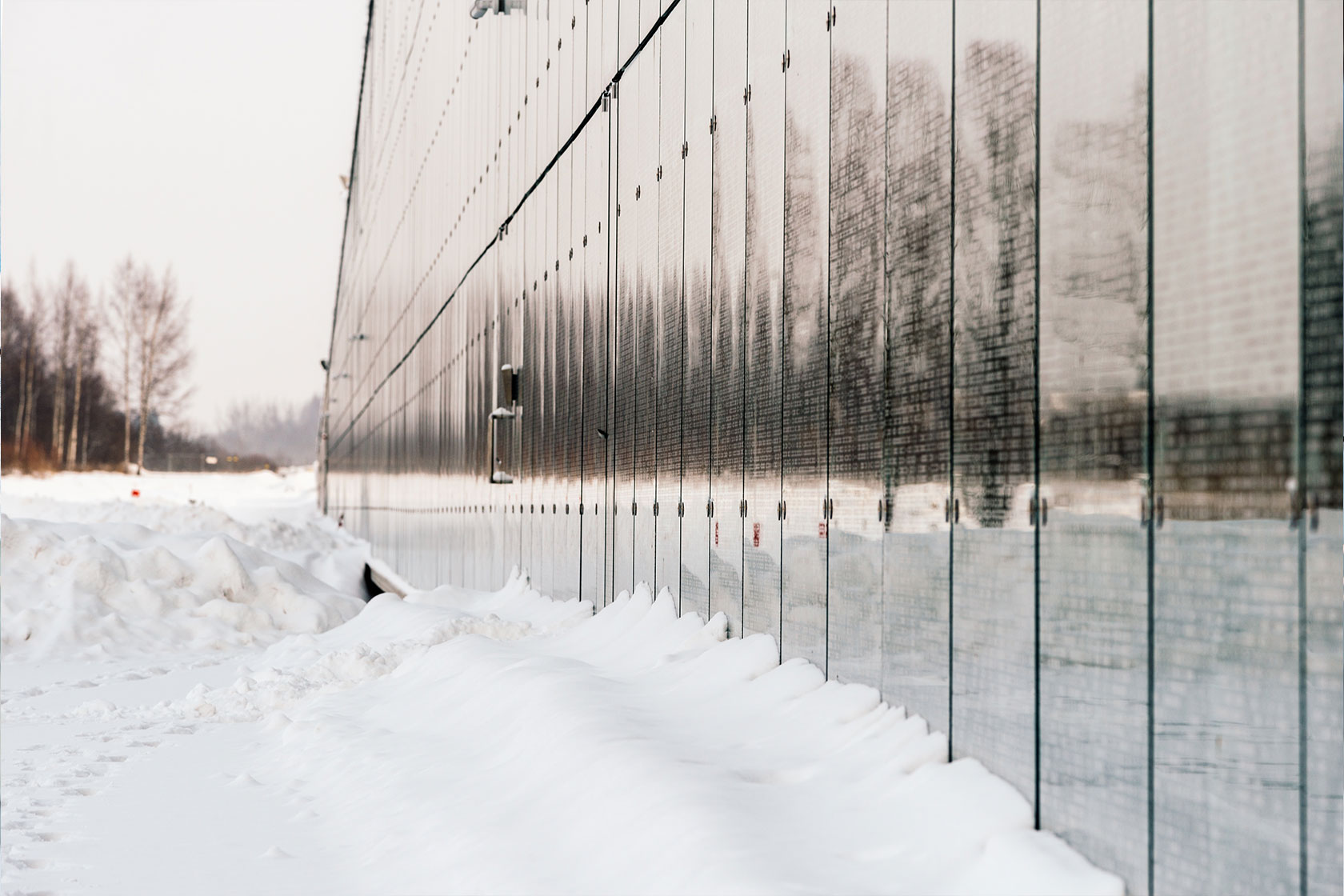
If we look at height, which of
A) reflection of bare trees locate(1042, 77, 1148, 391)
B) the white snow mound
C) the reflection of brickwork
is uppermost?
reflection of bare trees locate(1042, 77, 1148, 391)

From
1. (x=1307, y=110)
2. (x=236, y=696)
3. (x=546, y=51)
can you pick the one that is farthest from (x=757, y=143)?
(x=546, y=51)

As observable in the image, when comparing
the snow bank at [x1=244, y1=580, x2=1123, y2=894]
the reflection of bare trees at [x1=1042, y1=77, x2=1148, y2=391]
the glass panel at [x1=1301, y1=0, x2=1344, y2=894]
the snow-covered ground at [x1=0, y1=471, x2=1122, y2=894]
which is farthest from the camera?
the snow-covered ground at [x1=0, y1=471, x2=1122, y2=894]

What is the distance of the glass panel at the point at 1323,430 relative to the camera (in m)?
3.77

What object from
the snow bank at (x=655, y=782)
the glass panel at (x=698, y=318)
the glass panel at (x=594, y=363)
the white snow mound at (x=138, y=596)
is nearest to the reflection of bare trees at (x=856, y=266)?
the snow bank at (x=655, y=782)

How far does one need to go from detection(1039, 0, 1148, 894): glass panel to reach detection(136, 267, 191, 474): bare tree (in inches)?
3184

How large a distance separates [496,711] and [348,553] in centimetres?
2989

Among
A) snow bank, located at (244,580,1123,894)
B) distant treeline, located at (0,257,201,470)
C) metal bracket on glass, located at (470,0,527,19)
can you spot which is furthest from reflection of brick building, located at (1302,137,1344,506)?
distant treeline, located at (0,257,201,470)

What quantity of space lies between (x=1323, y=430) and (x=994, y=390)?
1.96 metres

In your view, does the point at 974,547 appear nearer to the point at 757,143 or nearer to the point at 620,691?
the point at 620,691

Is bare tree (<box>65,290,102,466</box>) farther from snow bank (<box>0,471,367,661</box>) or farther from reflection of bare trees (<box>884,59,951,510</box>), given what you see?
reflection of bare trees (<box>884,59,951,510</box>)

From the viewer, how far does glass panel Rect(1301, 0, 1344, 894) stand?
377cm

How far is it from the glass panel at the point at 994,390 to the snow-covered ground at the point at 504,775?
342 mm

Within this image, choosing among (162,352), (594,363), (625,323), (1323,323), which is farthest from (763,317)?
(162,352)

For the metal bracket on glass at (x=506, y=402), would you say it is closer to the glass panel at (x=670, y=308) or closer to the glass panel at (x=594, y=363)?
the glass panel at (x=594, y=363)
